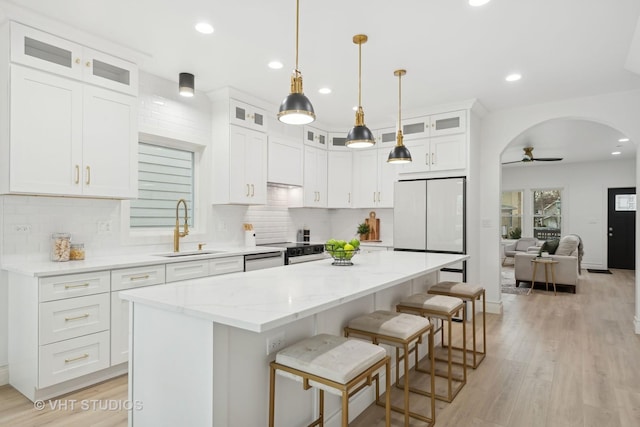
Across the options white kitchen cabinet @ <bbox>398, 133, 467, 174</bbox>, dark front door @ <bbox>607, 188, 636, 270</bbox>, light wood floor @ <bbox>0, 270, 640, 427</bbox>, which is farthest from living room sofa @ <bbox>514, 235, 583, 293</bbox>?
dark front door @ <bbox>607, 188, 636, 270</bbox>

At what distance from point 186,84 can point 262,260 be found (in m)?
1.99

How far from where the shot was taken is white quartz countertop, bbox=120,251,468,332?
1.48m

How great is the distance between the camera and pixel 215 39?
314cm

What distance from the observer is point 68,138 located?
2.97 m

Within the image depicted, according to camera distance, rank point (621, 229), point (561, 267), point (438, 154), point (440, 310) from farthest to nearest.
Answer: point (621, 229) → point (561, 267) → point (438, 154) → point (440, 310)

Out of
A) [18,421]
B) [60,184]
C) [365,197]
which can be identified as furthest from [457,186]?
[18,421]

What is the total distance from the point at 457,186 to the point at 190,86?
333 centimetres

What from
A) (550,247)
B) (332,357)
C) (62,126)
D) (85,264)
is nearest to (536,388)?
(332,357)

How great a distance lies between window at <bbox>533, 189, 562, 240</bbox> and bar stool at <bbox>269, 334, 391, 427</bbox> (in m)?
10.4

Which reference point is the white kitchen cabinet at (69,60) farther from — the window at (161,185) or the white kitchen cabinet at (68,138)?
the window at (161,185)

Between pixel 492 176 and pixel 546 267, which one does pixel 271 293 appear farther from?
pixel 546 267

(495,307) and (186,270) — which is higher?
(186,270)

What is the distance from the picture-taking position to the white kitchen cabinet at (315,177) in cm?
553

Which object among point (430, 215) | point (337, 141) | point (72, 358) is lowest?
point (72, 358)
